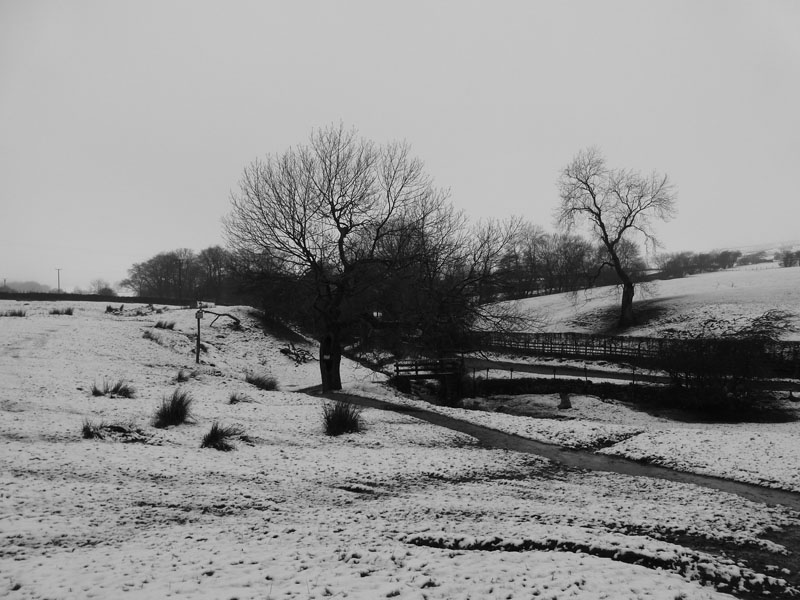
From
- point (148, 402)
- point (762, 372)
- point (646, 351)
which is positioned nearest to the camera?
point (148, 402)

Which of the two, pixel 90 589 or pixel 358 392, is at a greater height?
pixel 90 589

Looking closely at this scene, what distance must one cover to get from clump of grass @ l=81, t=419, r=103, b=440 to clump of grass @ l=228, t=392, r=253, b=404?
490 cm

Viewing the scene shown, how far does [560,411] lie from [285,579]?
20.0 m

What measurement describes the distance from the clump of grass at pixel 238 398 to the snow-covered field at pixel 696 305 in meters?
19.9

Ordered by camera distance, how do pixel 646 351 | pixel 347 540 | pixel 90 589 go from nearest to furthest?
pixel 90 589 < pixel 347 540 < pixel 646 351

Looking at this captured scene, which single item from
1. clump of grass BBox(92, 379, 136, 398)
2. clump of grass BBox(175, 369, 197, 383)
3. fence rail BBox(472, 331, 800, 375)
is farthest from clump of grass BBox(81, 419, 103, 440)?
fence rail BBox(472, 331, 800, 375)

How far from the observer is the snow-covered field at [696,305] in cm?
3969

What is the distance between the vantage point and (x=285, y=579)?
4.54 m

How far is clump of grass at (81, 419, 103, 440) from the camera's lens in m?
9.09

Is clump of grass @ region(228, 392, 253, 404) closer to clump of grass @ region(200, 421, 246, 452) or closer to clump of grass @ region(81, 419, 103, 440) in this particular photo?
clump of grass @ region(200, 421, 246, 452)

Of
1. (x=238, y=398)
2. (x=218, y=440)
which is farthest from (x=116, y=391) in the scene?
(x=218, y=440)

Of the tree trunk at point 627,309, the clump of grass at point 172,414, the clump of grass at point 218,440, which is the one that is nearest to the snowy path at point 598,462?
the clump of grass at point 218,440

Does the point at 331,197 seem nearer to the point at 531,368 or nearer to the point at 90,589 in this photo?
the point at 90,589

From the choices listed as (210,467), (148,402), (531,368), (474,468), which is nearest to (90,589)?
(210,467)
